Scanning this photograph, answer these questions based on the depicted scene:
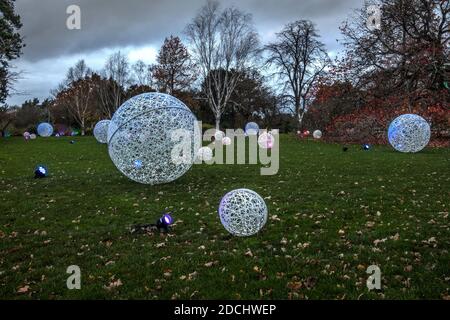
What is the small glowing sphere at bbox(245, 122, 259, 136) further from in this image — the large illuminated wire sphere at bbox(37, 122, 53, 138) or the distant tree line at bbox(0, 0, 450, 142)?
the large illuminated wire sphere at bbox(37, 122, 53, 138)

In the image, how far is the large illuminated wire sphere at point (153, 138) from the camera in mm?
10930

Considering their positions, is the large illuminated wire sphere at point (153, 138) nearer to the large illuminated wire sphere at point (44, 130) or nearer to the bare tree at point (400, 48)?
the bare tree at point (400, 48)

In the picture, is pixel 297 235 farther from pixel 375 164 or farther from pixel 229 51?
pixel 229 51

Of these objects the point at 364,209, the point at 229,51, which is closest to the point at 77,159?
the point at 364,209

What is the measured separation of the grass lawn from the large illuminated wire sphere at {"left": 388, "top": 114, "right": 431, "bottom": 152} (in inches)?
214

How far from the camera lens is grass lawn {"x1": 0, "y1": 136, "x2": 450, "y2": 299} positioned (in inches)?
210

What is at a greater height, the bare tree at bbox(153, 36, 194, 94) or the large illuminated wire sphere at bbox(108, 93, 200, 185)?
the bare tree at bbox(153, 36, 194, 94)

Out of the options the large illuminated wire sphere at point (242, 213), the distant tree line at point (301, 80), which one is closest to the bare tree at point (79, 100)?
the distant tree line at point (301, 80)

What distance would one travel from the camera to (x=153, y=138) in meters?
10.9

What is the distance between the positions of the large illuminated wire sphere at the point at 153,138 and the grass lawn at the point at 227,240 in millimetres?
717

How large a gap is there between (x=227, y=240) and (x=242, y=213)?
22.1 inches

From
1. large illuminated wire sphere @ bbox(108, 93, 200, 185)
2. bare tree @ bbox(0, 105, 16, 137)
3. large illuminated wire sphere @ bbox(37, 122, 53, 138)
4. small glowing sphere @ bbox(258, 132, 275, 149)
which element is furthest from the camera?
large illuminated wire sphere @ bbox(37, 122, 53, 138)

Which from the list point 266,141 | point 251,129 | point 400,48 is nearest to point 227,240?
point 400,48

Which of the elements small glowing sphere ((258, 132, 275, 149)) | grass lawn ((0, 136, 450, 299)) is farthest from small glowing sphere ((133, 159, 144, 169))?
small glowing sphere ((258, 132, 275, 149))
